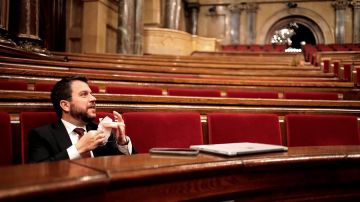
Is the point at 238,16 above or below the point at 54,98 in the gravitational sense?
above

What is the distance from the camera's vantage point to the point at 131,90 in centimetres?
161

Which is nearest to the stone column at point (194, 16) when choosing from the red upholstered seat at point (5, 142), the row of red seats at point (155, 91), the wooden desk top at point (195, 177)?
the row of red seats at point (155, 91)

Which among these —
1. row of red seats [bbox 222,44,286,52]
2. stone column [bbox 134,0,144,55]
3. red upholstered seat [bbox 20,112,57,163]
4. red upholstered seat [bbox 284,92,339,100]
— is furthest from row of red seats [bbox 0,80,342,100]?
row of red seats [bbox 222,44,286,52]

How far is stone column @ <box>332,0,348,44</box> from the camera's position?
753 centimetres

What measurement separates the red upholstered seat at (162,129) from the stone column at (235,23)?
23.1 ft

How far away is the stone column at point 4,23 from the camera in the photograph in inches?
98.9

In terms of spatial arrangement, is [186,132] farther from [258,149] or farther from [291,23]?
[291,23]

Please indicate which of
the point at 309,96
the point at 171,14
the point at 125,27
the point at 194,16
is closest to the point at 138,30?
the point at 125,27

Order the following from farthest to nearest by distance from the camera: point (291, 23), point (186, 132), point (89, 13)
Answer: point (291, 23), point (89, 13), point (186, 132)

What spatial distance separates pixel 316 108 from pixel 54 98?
97cm

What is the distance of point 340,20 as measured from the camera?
7.57 m

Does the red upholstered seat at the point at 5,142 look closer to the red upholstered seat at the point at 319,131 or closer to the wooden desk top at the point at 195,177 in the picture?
the wooden desk top at the point at 195,177

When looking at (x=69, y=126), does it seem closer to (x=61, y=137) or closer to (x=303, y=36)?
(x=61, y=137)

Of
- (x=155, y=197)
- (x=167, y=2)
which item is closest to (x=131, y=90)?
(x=155, y=197)
